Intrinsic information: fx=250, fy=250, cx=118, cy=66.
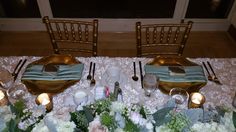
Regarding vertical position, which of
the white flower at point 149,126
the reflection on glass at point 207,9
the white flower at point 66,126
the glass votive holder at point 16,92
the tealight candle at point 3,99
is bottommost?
the reflection on glass at point 207,9

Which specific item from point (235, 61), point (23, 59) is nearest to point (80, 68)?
point (23, 59)

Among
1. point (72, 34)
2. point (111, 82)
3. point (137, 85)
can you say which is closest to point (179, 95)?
point (137, 85)

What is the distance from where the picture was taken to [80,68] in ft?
4.80

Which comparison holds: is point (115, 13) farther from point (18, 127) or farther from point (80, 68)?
point (18, 127)

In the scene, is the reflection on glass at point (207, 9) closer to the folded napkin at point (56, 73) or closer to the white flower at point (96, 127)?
the folded napkin at point (56, 73)

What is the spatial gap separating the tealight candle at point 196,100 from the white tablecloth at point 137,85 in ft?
0.17

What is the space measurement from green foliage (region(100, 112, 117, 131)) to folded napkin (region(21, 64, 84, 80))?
0.58m

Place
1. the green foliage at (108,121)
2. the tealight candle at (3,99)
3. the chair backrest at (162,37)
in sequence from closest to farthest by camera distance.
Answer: the green foliage at (108,121) < the tealight candle at (3,99) < the chair backrest at (162,37)

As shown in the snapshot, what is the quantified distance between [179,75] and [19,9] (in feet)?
9.07

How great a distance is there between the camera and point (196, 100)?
1267mm

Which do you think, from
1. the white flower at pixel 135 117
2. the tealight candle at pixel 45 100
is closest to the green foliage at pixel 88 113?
the white flower at pixel 135 117

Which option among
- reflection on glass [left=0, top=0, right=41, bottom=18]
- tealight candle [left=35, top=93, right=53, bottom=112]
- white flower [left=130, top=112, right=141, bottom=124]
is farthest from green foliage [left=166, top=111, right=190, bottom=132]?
reflection on glass [left=0, top=0, right=41, bottom=18]

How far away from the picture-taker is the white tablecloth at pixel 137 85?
51.4 inches

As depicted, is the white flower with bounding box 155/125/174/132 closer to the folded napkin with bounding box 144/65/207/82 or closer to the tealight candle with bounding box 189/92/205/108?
the tealight candle with bounding box 189/92/205/108
